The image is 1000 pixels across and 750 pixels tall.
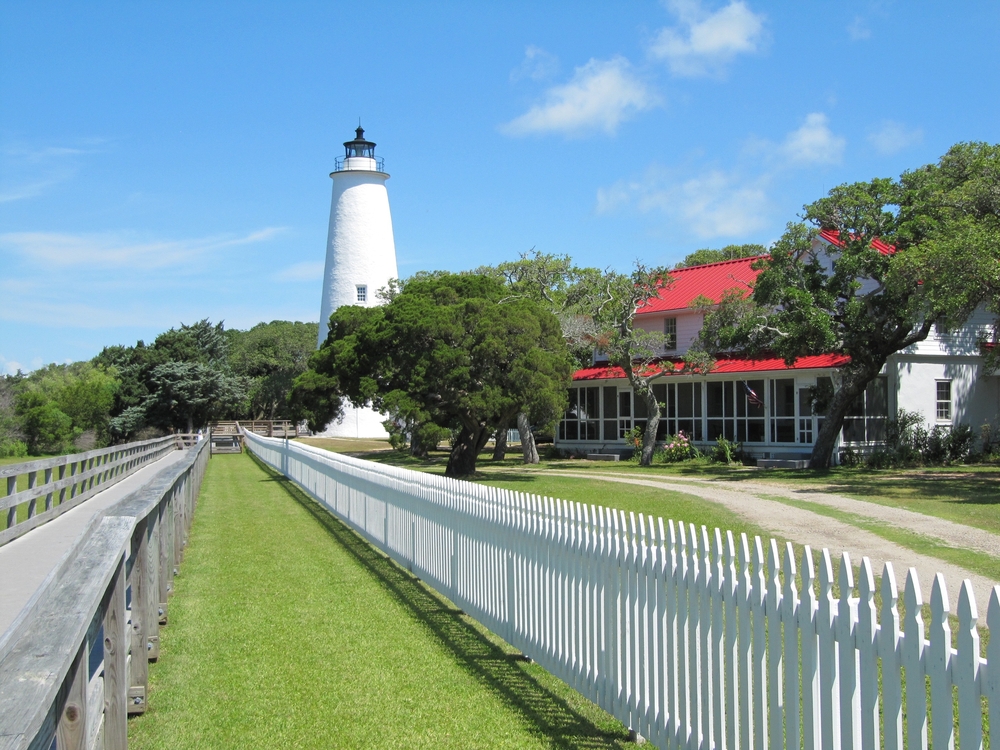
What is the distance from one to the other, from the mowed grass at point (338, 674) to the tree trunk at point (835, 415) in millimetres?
18328

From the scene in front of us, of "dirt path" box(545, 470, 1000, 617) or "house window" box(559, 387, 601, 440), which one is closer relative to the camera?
"dirt path" box(545, 470, 1000, 617)

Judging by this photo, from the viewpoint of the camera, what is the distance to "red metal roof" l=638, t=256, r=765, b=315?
118 feet

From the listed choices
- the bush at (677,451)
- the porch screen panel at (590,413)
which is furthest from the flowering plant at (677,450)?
the porch screen panel at (590,413)

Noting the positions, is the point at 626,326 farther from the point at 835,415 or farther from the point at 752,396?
the point at 835,415

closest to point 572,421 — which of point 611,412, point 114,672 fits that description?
point 611,412

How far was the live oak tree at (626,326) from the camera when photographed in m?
30.0

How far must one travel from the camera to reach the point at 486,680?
682 cm

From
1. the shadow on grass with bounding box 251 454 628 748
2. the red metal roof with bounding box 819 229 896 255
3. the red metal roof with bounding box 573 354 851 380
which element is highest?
the red metal roof with bounding box 819 229 896 255

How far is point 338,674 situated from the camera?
698 centimetres

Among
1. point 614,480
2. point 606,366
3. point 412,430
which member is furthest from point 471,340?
point 606,366

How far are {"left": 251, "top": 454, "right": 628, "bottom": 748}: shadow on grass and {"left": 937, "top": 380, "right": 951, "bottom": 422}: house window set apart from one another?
79.1 ft

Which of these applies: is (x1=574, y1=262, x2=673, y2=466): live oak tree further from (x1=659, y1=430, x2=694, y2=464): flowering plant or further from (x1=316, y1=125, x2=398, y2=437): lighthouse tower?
(x1=316, y1=125, x2=398, y2=437): lighthouse tower

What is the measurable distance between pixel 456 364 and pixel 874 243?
12.7 metres

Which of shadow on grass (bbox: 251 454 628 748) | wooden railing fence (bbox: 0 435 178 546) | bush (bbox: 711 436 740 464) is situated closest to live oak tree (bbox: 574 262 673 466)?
bush (bbox: 711 436 740 464)
